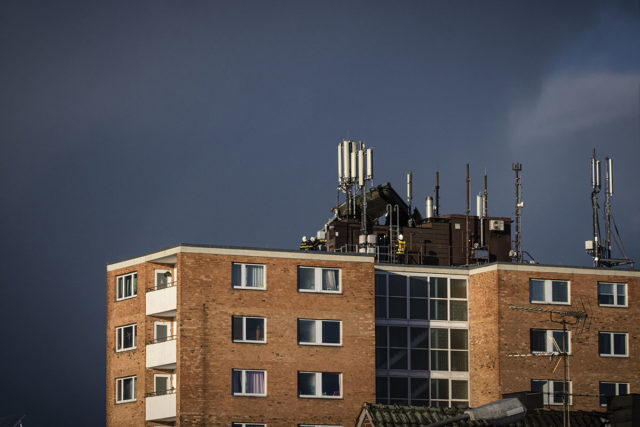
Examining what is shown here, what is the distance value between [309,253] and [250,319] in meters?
4.60

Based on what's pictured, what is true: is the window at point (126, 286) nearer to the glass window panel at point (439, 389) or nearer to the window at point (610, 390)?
the glass window panel at point (439, 389)

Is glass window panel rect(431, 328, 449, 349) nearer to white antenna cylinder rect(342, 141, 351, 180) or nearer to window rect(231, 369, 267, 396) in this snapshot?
window rect(231, 369, 267, 396)

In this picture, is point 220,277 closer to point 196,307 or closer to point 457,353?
point 196,307

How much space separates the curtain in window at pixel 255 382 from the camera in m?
61.2

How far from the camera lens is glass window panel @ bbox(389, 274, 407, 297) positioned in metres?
67.2

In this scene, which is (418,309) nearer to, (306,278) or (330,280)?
(330,280)

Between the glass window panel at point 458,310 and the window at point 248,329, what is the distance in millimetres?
11781

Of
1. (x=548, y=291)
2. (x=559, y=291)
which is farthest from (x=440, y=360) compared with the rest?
(x=559, y=291)

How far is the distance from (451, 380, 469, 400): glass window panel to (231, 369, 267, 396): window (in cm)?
1163

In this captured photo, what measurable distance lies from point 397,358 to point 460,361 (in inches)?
144

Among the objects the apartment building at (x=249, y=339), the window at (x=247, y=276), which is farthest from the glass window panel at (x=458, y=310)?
the window at (x=247, y=276)

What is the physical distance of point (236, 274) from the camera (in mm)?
62094

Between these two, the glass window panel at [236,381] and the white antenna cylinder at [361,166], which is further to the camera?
the white antenna cylinder at [361,166]

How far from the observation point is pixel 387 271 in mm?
67250
